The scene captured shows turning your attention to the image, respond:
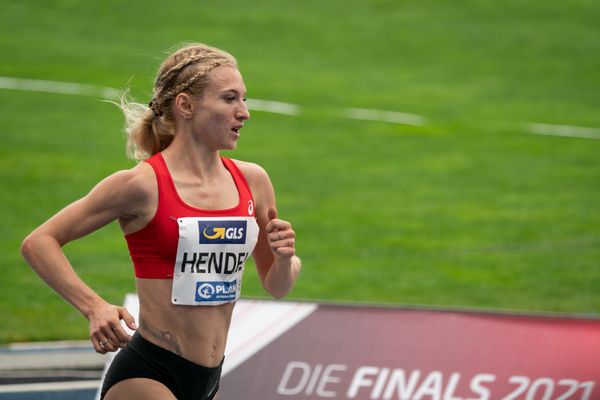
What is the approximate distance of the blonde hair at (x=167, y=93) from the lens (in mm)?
4902

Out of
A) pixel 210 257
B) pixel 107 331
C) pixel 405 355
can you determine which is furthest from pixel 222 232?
pixel 405 355

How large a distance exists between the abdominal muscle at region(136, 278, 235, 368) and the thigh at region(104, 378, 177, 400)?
15cm

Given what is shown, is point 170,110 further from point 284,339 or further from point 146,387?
point 284,339

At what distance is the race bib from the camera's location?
4789 millimetres

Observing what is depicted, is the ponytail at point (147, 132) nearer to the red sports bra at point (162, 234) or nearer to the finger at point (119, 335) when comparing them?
the red sports bra at point (162, 234)

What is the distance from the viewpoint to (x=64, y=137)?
1792 cm

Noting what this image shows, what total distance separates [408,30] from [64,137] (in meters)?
10.9

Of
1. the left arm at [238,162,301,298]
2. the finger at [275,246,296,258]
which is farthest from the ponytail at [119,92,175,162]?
the finger at [275,246,296,258]

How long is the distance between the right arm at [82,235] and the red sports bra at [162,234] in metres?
0.08

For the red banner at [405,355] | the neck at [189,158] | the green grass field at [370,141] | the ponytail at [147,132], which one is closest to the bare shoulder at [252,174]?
the neck at [189,158]

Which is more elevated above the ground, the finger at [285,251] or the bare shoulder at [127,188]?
the bare shoulder at [127,188]

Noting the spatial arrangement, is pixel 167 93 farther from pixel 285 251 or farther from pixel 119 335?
pixel 119 335

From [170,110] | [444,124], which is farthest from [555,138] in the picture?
[170,110]

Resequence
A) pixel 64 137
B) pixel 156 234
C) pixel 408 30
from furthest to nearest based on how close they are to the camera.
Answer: pixel 408 30, pixel 64 137, pixel 156 234
